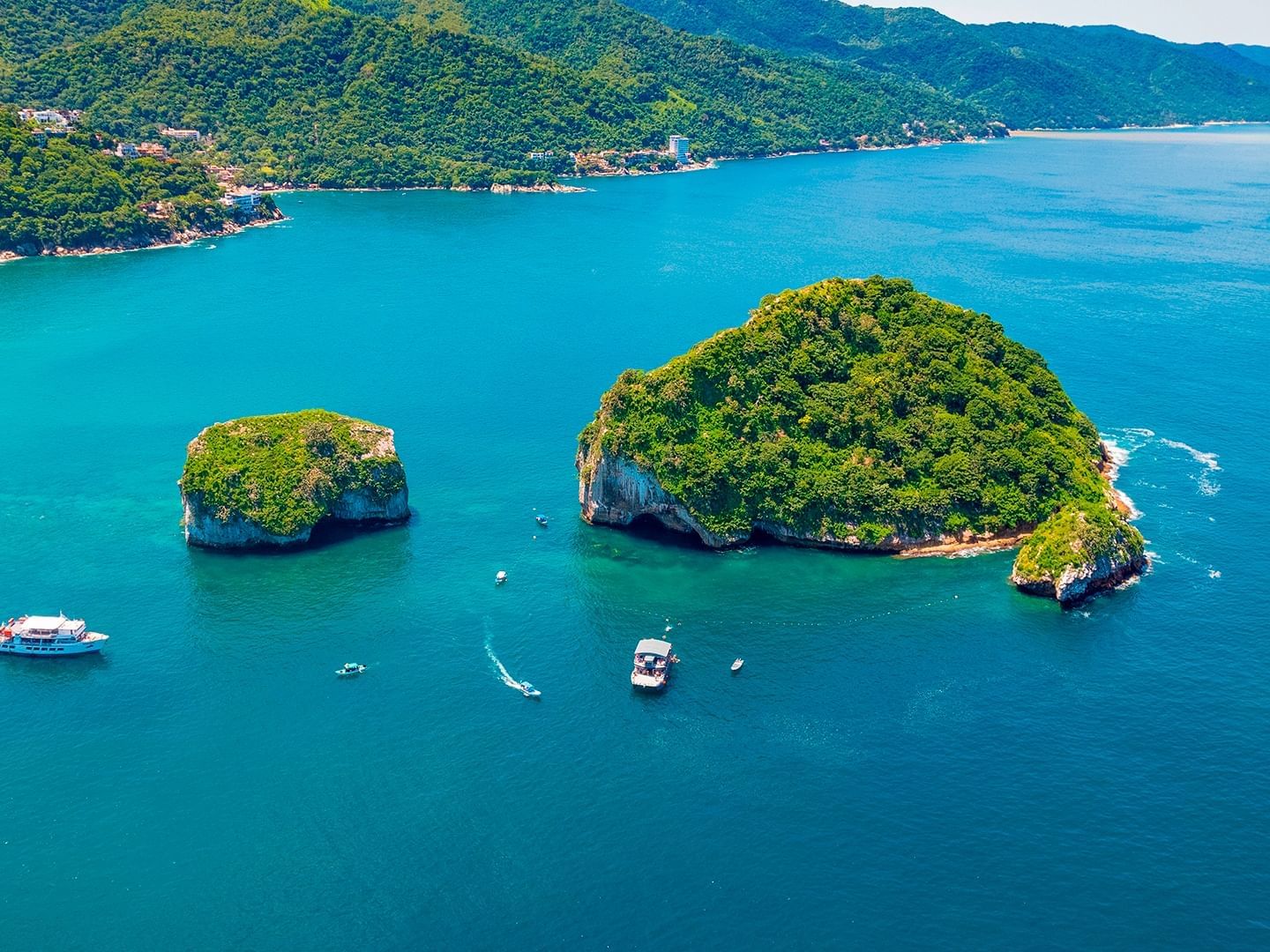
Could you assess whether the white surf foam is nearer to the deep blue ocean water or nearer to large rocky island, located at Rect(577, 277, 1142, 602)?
the deep blue ocean water

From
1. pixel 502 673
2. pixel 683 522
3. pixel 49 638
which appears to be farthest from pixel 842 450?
pixel 49 638

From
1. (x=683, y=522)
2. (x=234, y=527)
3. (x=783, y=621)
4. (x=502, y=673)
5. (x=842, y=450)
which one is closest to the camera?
(x=502, y=673)

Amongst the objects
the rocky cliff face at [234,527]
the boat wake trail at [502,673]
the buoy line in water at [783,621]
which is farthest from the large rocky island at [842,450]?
the boat wake trail at [502,673]

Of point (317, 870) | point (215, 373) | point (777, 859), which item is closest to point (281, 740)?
point (317, 870)

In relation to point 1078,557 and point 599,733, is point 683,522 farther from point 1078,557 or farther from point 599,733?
point 1078,557

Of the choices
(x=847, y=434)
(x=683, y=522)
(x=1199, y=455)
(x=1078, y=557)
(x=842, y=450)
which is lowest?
(x=683, y=522)

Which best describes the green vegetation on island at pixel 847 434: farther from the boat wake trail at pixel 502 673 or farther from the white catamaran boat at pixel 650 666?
the boat wake trail at pixel 502 673

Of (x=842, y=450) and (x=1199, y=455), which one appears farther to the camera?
(x=1199, y=455)
